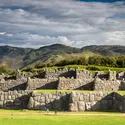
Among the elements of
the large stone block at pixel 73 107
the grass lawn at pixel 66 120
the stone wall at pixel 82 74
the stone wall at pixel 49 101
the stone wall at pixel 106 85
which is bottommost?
the grass lawn at pixel 66 120

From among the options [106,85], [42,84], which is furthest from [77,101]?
[42,84]

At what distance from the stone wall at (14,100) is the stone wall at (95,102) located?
14.6 feet

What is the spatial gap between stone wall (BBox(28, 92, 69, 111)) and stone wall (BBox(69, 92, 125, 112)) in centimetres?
98

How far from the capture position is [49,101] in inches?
1296

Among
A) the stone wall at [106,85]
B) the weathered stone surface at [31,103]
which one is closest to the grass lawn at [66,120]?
the weathered stone surface at [31,103]

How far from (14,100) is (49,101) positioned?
3.28 meters

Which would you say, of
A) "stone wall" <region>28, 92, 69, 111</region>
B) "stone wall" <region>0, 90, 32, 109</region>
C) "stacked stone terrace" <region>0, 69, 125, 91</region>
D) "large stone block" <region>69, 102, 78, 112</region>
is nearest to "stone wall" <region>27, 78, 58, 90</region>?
"stacked stone terrace" <region>0, 69, 125, 91</region>

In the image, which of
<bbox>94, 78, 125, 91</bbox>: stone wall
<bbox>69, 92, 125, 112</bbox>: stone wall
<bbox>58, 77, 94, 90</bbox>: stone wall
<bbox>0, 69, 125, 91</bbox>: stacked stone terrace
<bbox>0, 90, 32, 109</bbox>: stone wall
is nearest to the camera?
<bbox>69, 92, 125, 112</bbox>: stone wall

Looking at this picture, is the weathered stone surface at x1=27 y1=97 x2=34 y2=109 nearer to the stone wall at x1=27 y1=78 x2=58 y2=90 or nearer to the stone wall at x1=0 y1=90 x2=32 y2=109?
the stone wall at x1=0 y1=90 x2=32 y2=109

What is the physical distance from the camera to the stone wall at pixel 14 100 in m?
33.9

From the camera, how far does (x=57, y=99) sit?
32.8 meters

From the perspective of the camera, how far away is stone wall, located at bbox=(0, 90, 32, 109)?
1335 inches

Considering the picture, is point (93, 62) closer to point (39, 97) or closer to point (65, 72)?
point (65, 72)

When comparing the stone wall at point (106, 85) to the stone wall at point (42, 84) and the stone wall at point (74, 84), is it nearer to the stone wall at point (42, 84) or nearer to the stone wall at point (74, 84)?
the stone wall at point (74, 84)
